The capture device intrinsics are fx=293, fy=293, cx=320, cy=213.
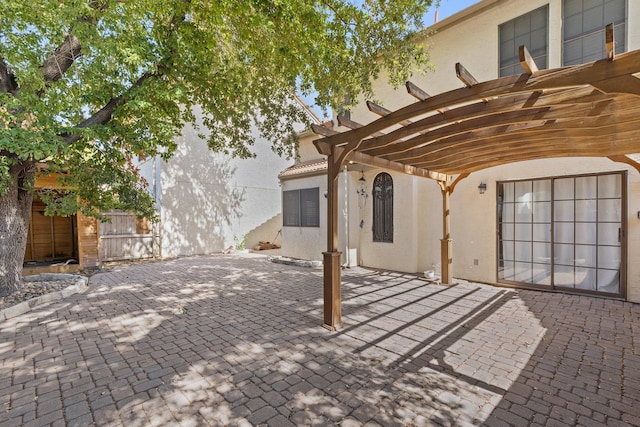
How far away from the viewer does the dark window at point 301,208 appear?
10914 millimetres

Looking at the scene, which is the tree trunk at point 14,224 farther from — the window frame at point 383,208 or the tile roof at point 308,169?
the window frame at point 383,208

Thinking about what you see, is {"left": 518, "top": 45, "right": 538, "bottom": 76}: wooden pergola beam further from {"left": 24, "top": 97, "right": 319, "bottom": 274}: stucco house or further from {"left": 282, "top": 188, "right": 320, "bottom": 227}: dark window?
{"left": 282, "top": 188, "right": 320, "bottom": 227}: dark window

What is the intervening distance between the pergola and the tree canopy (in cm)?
239

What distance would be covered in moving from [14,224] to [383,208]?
9238 mm

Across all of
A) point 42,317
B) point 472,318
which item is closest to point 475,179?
point 472,318

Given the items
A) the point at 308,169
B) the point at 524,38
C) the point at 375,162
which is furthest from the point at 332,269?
the point at 524,38

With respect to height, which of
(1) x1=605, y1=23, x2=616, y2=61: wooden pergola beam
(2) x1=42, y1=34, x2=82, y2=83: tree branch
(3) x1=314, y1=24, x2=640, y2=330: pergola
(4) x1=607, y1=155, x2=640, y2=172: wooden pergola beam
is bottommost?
(4) x1=607, y1=155, x2=640, y2=172: wooden pergola beam

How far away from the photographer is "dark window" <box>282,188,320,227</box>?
430 inches

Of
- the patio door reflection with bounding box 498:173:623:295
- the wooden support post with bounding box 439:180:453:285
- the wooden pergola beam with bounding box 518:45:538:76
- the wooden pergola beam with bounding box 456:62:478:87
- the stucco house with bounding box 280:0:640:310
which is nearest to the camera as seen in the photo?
the wooden pergola beam with bounding box 518:45:538:76

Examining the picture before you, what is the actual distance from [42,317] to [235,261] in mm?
6608

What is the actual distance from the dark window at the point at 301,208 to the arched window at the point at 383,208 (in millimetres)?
2215

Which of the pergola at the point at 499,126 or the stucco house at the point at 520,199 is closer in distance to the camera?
the pergola at the point at 499,126

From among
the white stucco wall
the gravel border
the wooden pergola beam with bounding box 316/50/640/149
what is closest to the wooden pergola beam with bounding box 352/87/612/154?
the wooden pergola beam with bounding box 316/50/640/149

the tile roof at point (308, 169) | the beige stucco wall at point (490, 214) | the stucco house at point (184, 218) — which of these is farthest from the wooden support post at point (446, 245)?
the stucco house at point (184, 218)
